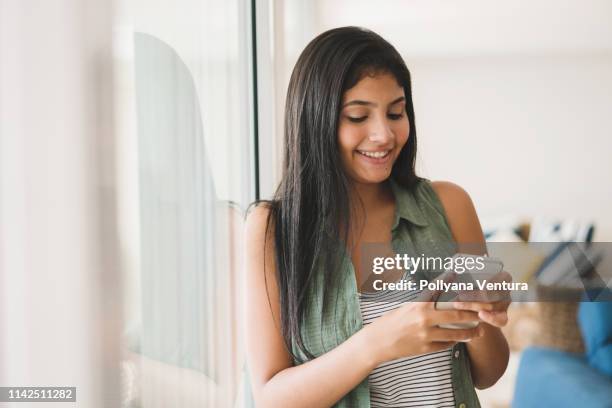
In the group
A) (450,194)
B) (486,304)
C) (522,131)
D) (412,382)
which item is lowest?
(412,382)

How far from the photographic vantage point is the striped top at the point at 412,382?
642 millimetres

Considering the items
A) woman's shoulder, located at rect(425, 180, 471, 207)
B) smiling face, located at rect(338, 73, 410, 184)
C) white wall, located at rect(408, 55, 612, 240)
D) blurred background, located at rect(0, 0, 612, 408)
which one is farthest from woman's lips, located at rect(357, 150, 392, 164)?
white wall, located at rect(408, 55, 612, 240)

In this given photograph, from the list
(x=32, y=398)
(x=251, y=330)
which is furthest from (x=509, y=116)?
(x=32, y=398)

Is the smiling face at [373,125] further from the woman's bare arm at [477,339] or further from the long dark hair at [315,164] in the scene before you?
the woman's bare arm at [477,339]

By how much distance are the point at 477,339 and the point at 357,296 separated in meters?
0.16

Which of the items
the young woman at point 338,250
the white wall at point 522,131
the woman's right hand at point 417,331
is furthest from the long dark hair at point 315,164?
the white wall at point 522,131

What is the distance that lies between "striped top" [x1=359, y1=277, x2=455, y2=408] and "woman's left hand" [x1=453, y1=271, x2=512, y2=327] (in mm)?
116

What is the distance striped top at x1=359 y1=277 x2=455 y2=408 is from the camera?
0.64 m

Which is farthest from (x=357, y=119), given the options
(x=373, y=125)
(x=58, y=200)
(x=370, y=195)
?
(x=58, y=200)

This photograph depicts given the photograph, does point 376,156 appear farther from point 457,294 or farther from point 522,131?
point 522,131

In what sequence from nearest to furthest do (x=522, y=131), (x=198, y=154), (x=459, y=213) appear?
1. (x=459, y=213)
2. (x=198, y=154)
3. (x=522, y=131)

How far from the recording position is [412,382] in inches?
25.3

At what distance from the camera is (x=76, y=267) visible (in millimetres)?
501

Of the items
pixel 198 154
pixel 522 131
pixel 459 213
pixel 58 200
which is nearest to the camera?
pixel 58 200
